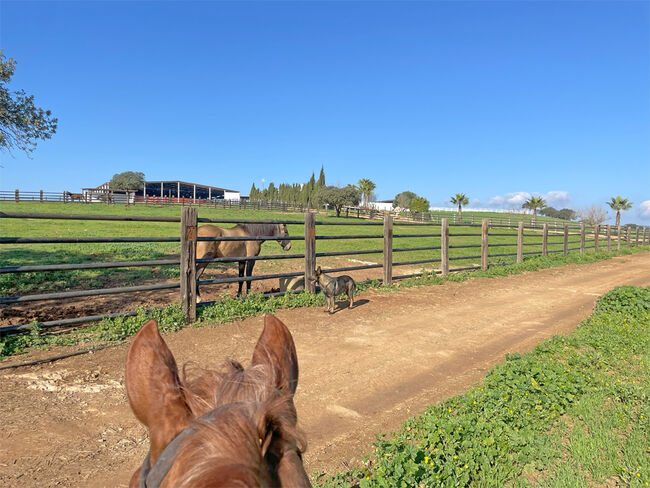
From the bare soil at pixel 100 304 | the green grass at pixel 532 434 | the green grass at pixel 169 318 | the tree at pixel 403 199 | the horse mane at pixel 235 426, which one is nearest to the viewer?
the horse mane at pixel 235 426

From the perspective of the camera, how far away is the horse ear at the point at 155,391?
0.98 meters

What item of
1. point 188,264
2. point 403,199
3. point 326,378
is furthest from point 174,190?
point 326,378

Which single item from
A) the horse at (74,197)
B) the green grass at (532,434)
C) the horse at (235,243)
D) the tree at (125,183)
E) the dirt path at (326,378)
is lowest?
the dirt path at (326,378)

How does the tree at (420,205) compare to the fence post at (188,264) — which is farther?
the tree at (420,205)

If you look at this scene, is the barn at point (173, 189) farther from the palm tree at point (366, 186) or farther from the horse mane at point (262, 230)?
the horse mane at point (262, 230)

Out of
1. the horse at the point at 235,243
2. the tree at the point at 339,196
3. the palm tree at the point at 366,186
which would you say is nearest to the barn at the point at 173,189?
the tree at the point at 339,196

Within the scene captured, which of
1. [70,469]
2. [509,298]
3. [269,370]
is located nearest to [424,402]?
[70,469]

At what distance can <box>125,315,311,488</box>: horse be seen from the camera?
24.5 inches

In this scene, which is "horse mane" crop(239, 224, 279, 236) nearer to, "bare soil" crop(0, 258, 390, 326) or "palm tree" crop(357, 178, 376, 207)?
"bare soil" crop(0, 258, 390, 326)

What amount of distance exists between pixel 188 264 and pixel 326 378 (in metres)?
2.90

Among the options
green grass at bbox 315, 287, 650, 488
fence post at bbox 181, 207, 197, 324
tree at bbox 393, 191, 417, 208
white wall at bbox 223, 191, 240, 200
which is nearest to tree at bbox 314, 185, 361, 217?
white wall at bbox 223, 191, 240, 200

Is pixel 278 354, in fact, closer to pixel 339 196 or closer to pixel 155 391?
pixel 155 391

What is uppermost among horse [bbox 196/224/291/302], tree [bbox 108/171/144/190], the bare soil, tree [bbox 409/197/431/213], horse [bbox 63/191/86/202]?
tree [bbox 108/171/144/190]

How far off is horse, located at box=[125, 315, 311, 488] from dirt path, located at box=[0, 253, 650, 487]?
403 mm
